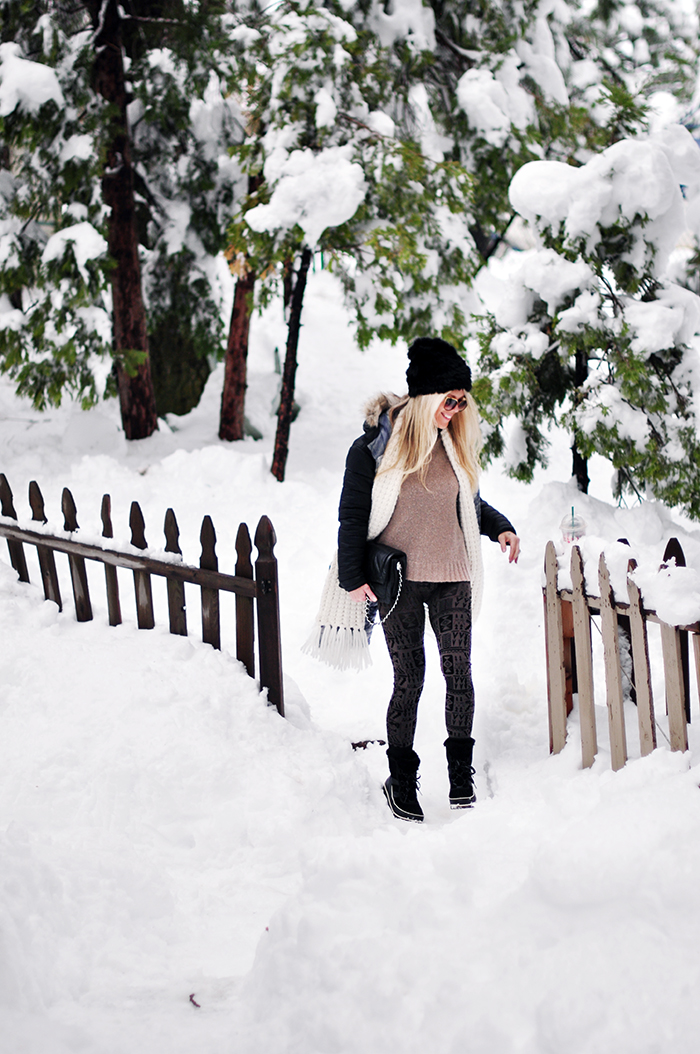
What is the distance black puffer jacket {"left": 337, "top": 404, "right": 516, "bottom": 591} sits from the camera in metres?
3.12

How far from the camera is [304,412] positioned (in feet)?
39.5

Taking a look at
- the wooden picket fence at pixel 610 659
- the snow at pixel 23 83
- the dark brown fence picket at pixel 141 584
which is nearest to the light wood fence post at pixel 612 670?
the wooden picket fence at pixel 610 659

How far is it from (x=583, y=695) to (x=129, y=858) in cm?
196

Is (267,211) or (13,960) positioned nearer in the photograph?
(13,960)

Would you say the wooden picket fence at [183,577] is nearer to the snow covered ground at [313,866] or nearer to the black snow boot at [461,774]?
the snow covered ground at [313,866]

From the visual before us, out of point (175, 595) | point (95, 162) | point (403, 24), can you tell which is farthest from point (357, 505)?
point (403, 24)

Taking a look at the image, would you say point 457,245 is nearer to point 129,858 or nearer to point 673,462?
point 673,462

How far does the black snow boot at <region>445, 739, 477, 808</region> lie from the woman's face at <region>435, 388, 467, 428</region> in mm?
1382

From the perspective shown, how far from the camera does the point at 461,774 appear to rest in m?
3.26

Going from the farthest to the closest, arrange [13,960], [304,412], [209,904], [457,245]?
1. [304,412]
2. [457,245]
3. [209,904]
4. [13,960]

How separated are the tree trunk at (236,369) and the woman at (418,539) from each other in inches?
274

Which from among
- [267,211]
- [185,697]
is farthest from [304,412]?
[185,697]

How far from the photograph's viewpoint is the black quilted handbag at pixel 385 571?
10.1 ft

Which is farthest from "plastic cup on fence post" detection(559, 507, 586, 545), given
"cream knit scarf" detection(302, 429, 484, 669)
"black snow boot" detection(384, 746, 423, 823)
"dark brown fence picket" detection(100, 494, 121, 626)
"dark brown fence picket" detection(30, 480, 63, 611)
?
"dark brown fence picket" detection(30, 480, 63, 611)
